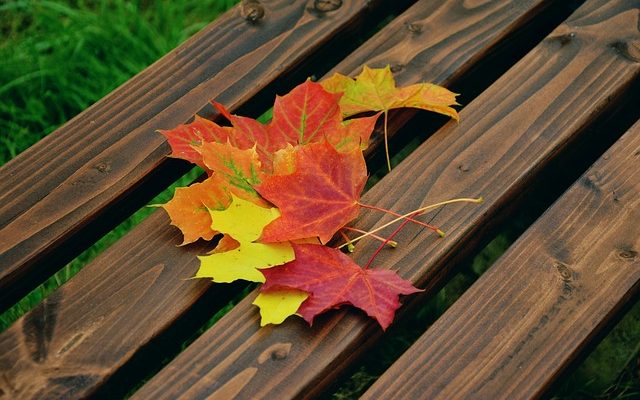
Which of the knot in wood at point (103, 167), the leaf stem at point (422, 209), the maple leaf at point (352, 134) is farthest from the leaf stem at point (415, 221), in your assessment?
the knot in wood at point (103, 167)

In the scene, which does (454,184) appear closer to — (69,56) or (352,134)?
(352,134)

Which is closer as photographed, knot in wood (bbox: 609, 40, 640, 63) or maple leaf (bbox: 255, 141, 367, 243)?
maple leaf (bbox: 255, 141, 367, 243)

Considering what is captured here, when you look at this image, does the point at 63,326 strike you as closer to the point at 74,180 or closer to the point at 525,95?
the point at 74,180

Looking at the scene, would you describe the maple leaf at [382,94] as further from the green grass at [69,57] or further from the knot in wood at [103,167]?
the green grass at [69,57]

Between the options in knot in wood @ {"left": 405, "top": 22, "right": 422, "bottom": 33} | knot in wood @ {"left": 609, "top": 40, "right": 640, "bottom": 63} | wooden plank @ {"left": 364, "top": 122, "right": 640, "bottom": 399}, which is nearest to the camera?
wooden plank @ {"left": 364, "top": 122, "right": 640, "bottom": 399}

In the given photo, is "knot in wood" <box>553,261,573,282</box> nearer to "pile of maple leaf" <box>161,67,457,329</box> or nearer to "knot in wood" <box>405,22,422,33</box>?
"pile of maple leaf" <box>161,67,457,329</box>

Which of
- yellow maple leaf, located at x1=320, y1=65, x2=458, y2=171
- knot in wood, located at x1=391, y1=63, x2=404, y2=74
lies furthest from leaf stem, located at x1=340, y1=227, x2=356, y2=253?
knot in wood, located at x1=391, y1=63, x2=404, y2=74
